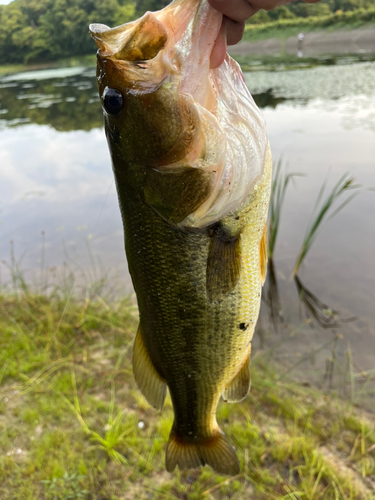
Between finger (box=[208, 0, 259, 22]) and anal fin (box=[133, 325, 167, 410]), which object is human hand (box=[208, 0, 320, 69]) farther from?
anal fin (box=[133, 325, 167, 410])

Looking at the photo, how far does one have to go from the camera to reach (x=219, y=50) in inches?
44.6

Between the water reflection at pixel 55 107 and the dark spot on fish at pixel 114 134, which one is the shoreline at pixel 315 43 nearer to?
the water reflection at pixel 55 107

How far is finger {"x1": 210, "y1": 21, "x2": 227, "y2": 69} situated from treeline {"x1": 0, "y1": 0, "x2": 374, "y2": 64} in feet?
118

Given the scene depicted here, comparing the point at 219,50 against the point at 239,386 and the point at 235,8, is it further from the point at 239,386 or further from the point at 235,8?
the point at 239,386

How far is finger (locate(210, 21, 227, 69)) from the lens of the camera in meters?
1.12

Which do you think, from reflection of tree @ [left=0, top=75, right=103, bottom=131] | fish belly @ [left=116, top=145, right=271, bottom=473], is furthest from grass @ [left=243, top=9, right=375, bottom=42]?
fish belly @ [left=116, top=145, right=271, bottom=473]

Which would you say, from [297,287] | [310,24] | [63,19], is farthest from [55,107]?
[63,19]

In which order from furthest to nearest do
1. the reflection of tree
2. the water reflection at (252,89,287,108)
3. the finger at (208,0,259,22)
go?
1. the reflection of tree
2. the water reflection at (252,89,287,108)
3. the finger at (208,0,259,22)

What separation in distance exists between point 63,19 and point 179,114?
45.2m

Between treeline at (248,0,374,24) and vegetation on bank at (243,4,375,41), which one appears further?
treeline at (248,0,374,24)

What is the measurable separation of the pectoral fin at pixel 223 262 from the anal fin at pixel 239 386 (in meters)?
0.53

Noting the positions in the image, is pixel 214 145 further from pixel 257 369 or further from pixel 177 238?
pixel 257 369

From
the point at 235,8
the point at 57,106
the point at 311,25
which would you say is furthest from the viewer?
the point at 311,25

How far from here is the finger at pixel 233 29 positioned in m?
1.14
